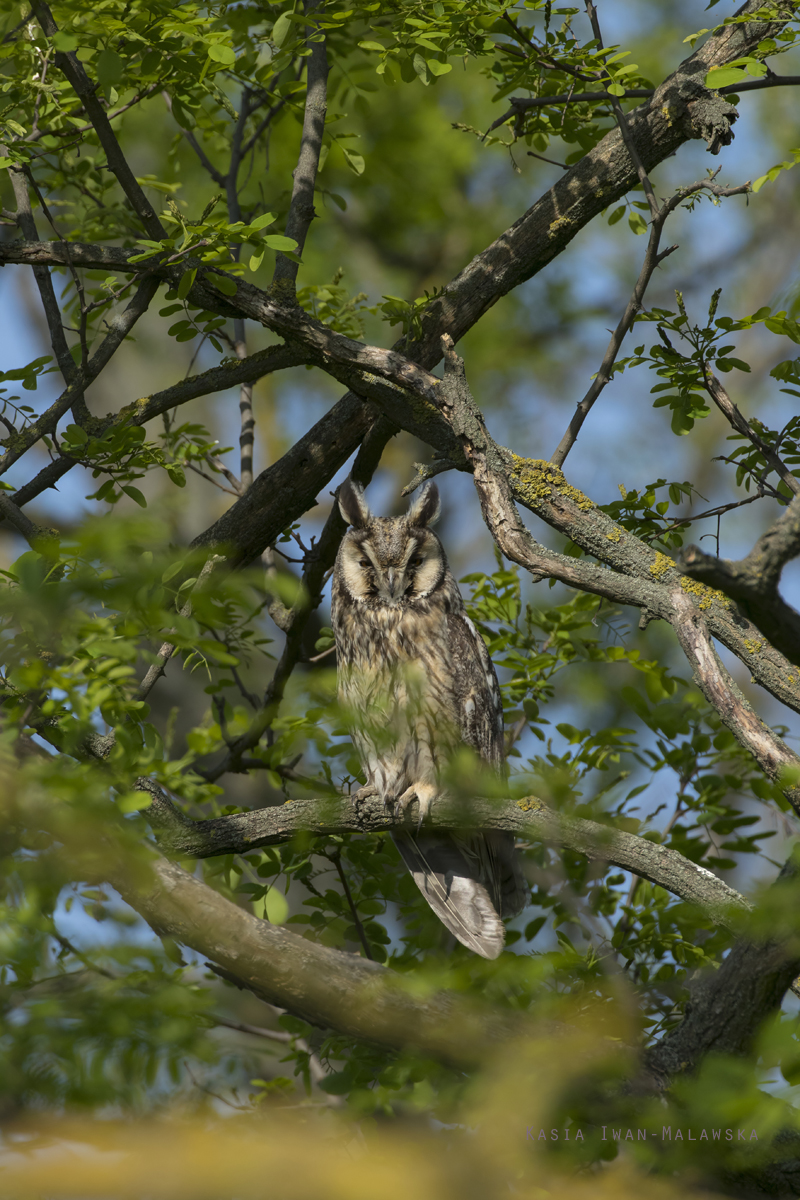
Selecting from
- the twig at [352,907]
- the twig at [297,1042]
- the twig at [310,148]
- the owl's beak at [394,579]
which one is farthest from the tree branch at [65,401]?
the twig at [297,1042]

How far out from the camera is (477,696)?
12.0ft

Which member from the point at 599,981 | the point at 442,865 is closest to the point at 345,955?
the point at 599,981

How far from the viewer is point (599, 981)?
7.70 ft

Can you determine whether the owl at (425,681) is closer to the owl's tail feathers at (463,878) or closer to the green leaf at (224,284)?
the owl's tail feathers at (463,878)

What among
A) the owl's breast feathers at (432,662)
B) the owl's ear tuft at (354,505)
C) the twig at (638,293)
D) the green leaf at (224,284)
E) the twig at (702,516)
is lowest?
the twig at (702,516)

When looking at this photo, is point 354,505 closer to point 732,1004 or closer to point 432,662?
point 432,662

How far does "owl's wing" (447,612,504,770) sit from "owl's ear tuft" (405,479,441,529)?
20.3 inches

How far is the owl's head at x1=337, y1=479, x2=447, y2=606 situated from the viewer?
3660 mm

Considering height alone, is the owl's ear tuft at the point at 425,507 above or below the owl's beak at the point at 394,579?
above

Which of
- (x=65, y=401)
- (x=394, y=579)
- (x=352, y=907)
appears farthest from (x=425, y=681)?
(x=65, y=401)

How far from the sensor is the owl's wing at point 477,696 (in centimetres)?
364

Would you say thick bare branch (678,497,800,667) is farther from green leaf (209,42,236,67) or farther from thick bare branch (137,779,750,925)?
green leaf (209,42,236,67)

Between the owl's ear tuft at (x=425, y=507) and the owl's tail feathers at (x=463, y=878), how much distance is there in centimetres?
120

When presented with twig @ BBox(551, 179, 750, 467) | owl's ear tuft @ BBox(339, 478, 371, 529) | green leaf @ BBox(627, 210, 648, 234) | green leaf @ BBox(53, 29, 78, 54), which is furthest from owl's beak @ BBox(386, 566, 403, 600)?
green leaf @ BBox(53, 29, 78, 54)
